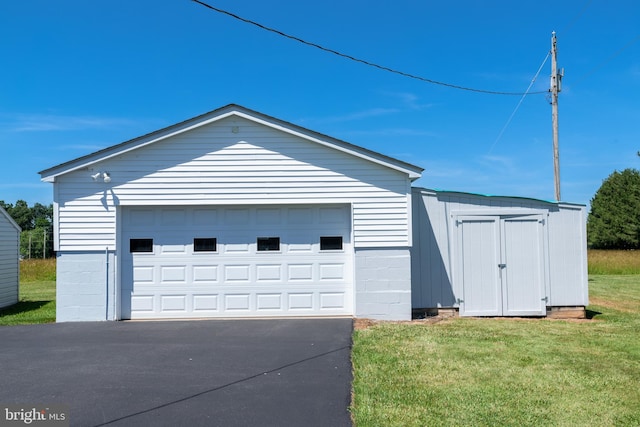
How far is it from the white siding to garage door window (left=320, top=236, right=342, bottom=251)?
47 centimetres

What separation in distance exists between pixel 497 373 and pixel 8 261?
594 inches

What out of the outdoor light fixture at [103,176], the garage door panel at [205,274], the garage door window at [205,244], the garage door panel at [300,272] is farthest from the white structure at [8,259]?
the garage door panel at [300,272]

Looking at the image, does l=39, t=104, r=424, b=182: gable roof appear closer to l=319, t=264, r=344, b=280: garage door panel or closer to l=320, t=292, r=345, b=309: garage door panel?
l=319, t=264, r=344, b=280: garage door panel

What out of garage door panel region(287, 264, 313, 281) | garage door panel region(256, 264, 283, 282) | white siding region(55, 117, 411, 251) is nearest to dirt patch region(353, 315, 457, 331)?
garage door panel region(287, 264, 313, 281)

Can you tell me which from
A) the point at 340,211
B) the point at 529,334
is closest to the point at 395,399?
the point at 529,334

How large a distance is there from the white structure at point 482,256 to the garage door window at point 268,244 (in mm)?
2893

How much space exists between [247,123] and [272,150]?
29.2 inches

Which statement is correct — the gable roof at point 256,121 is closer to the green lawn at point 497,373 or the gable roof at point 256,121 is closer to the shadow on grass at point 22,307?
the green lawn at point 497,373

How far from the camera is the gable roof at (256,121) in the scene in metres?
10.0

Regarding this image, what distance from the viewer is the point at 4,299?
15.3 meters

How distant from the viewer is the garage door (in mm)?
10312

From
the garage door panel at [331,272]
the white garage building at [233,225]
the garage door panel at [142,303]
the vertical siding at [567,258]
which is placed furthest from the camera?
the vertical siding at [567,258]

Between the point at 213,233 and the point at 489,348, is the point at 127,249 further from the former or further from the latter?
the point at 489,348

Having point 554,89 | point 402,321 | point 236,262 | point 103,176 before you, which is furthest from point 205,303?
point 554,89
